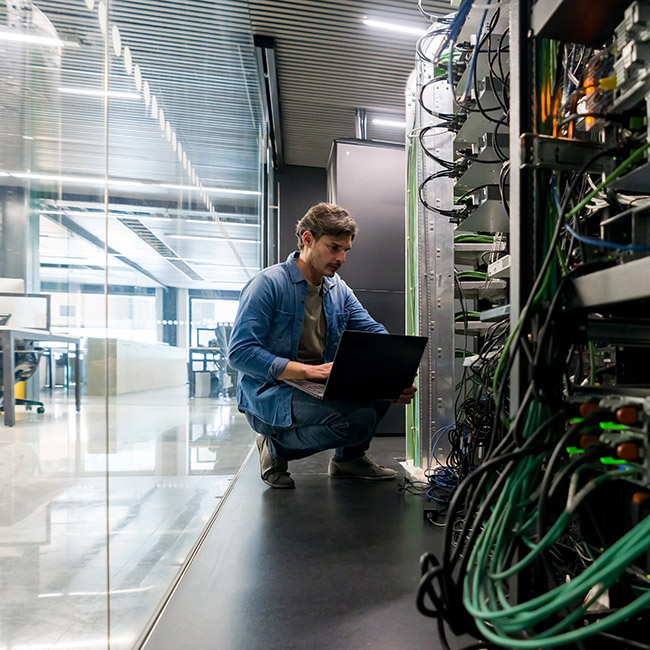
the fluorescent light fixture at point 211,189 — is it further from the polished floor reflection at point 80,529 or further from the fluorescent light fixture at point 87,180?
the polished floor reflection at point 80,529

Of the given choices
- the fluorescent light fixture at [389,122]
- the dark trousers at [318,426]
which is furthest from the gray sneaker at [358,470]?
the fluorescent light fixture at [389,122]

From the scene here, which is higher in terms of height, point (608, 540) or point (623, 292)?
point (623, 292)

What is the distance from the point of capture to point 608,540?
0.88 meters

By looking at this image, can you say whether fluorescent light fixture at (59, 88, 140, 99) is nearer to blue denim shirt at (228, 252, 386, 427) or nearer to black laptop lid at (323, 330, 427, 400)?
black laptop lid at (323, 330, 427, 400)

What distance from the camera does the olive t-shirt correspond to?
203cm

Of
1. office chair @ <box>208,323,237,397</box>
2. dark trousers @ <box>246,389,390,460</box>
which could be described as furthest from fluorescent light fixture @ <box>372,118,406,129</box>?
dark trousers @ <box>246,389,390,460</box>

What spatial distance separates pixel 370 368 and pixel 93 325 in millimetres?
1034

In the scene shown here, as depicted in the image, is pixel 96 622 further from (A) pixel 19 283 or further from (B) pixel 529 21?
(B) pixel 529 21

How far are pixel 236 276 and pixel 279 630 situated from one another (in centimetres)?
209

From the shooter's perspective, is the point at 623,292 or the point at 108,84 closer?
the point at 623,292

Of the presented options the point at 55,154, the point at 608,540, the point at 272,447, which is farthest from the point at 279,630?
the point at 272,447

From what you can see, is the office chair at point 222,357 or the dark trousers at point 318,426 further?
the office chair at point 222,357

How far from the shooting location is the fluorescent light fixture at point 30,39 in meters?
0.53

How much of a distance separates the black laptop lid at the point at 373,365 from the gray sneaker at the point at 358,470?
50cm
